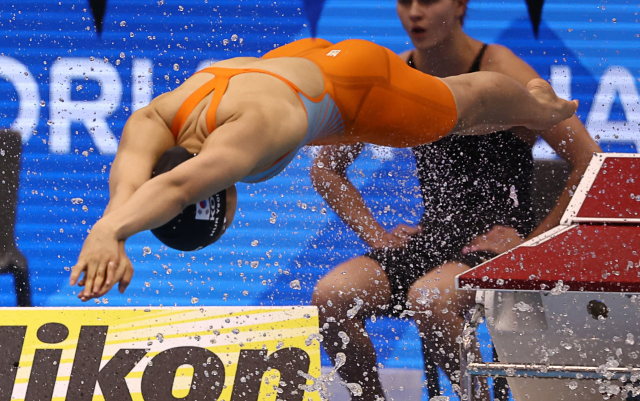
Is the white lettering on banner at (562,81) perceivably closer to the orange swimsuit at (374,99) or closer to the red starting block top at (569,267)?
the orange swimsuit at (374,99)

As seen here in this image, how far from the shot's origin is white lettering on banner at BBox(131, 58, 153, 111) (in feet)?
11.3

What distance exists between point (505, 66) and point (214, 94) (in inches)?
60.4

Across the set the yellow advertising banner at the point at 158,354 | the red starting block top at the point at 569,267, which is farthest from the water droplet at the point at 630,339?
the yellow advertising banner at the point at 158,354

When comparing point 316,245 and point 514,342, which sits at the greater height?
point 316,245

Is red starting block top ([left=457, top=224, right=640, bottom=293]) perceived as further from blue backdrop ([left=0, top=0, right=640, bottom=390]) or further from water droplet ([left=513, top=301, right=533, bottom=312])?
blue backdrop ([left=0, top=0, right=640, bottom=390])

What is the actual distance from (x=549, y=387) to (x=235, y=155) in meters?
1.11

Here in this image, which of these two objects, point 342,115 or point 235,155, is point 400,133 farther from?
point 235,155

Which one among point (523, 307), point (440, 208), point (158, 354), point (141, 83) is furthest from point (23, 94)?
point (523, 307)

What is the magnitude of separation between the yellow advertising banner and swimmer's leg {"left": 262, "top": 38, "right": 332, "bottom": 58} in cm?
113

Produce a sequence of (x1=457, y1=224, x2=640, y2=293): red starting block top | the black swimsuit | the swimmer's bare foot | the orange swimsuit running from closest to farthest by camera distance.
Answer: (x1=457, y1=224, x2=640, y2=293): red starting block top
the orange swimsuit
the swimmer's bare foot
the black swimsuit

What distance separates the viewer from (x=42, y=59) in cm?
352

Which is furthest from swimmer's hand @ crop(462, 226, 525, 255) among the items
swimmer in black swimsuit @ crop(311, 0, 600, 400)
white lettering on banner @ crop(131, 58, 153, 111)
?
white lettering on banner @ crop(131, 58, 153, 111)

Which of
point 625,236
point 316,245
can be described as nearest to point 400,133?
point 625,236

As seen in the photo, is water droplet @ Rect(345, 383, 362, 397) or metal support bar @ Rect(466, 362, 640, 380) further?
water droplet @ Rect(345, 383, 362, 397)
